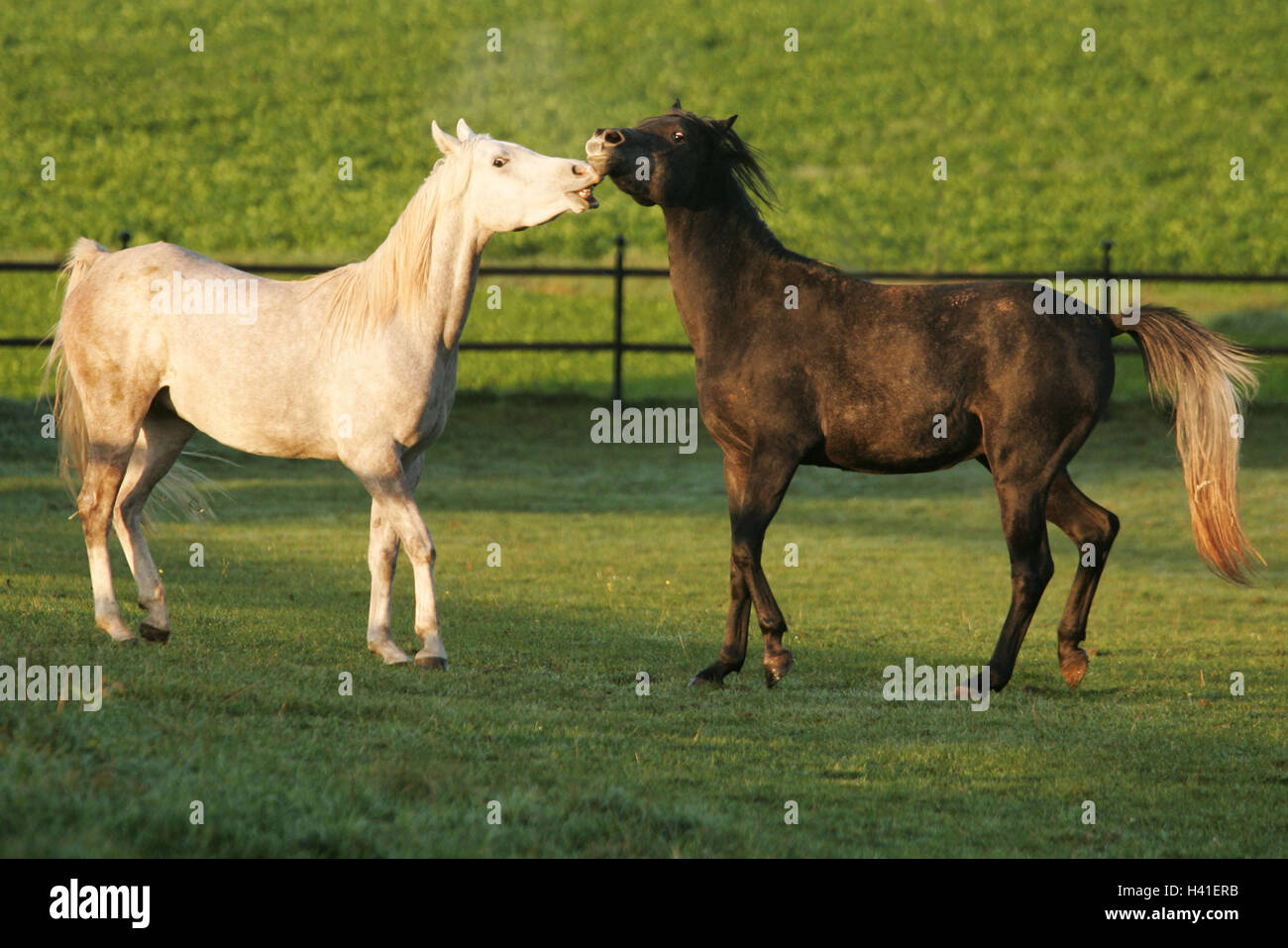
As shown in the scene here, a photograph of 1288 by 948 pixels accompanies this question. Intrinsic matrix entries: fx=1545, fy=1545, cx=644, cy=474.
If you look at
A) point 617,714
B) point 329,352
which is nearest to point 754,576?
point 617,714

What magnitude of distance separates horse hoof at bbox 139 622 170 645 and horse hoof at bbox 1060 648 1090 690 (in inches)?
177

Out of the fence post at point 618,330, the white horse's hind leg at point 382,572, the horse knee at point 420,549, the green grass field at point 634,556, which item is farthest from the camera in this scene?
the fence post at point 618,330

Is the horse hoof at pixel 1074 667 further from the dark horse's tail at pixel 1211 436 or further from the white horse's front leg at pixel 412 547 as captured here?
the white horse's front leg at pixel 412 547

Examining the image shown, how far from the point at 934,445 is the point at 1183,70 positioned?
128ft

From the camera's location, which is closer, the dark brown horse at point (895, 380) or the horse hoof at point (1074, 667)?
the dark brown horse at point (895, 380)

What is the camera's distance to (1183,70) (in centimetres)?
4256

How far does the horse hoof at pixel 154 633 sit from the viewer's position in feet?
25.1

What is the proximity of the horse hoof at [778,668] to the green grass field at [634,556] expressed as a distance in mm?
193

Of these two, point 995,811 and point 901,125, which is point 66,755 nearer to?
point 995,811

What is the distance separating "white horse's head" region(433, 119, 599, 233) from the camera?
724cm

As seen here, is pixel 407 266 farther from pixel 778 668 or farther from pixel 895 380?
pixel 778 668

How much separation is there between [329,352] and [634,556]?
18.7 feet

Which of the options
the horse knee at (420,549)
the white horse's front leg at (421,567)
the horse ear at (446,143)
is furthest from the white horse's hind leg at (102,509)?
the horse ear at (446,143)

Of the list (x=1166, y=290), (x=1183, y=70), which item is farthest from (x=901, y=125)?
(x=1166, y=290)
